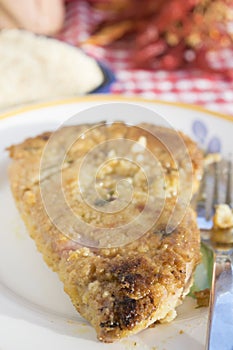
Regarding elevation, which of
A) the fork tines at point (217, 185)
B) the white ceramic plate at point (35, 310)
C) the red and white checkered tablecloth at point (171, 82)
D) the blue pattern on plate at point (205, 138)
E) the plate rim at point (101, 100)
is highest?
the red and white checkered tablecloth at point (171, 82)

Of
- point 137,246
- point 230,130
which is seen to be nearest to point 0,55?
point 230,130

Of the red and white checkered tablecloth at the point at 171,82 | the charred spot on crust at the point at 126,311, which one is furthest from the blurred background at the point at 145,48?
the charred spot on crust at the point at 126,311

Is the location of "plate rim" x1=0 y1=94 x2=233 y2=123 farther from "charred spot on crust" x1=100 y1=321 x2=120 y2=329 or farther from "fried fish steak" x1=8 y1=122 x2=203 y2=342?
"charred spot on crust" x1=100 y1=321 x2=120 y2=329

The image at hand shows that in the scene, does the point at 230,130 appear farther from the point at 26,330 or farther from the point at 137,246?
→ the point at 26,330

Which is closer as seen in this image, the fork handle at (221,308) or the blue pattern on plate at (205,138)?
the fork handle at (221,308)

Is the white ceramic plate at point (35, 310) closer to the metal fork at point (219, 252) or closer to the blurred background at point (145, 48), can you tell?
the metal fork at point (219, 252)

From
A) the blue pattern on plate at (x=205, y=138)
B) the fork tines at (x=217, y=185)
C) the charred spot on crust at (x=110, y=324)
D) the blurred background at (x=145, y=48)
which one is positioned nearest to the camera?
the charred spot on crust at (x=110, y=324)
